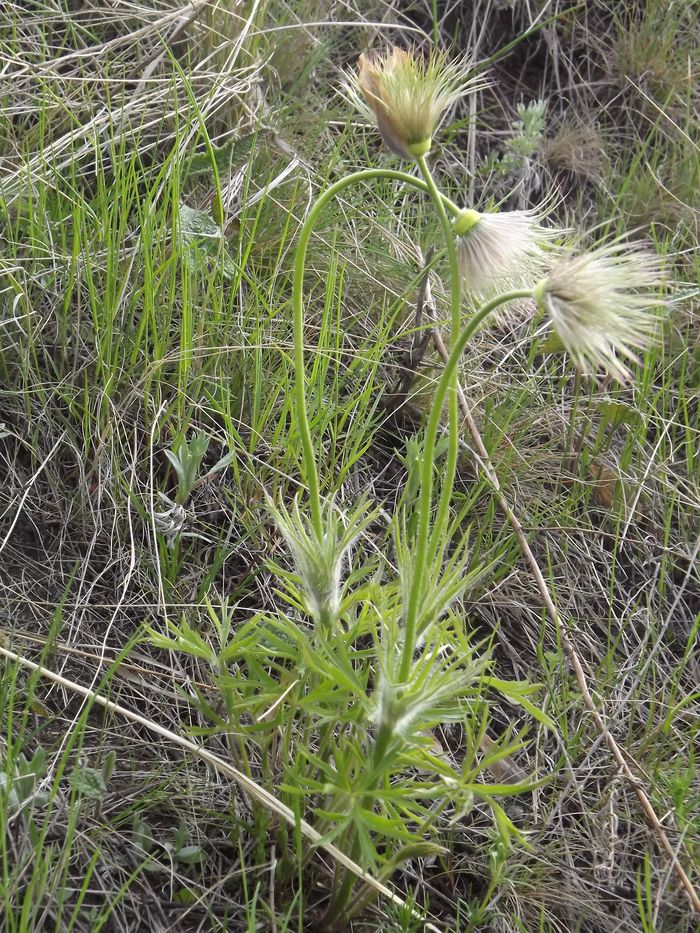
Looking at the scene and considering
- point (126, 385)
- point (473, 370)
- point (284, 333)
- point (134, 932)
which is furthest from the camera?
point (473, 370)

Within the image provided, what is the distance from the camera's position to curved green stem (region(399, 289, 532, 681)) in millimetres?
973

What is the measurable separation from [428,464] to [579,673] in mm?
Result: 796

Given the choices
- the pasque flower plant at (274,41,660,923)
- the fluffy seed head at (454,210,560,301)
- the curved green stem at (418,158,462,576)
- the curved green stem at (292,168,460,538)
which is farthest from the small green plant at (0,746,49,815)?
the fluffy seed head at (454,210,560,301)

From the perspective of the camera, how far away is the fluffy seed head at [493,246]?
108 centimetres

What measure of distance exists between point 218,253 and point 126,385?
1.13ft

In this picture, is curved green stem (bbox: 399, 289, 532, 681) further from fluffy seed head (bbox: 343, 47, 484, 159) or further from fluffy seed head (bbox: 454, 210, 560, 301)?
fluffy seed head (bbox: 343, 47, 484, 159)

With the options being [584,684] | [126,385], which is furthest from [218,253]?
[584,684]

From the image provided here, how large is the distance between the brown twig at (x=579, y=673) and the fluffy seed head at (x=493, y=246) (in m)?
0.73

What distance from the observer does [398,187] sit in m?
2.45

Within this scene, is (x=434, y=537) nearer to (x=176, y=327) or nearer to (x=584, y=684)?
(x=584, y=684)

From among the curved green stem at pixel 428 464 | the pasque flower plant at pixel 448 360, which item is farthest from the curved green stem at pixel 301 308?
the curved green stem at pixel 428 464

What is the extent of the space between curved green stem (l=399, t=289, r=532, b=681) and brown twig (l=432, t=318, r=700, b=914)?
59 cm

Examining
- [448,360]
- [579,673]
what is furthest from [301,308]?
[579,673]

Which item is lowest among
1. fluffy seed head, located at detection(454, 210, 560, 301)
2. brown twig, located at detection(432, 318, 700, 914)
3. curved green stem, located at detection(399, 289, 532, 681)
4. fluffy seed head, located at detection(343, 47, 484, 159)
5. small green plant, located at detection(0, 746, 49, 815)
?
small green plant, located at detection(0, 746, 49, 815)
